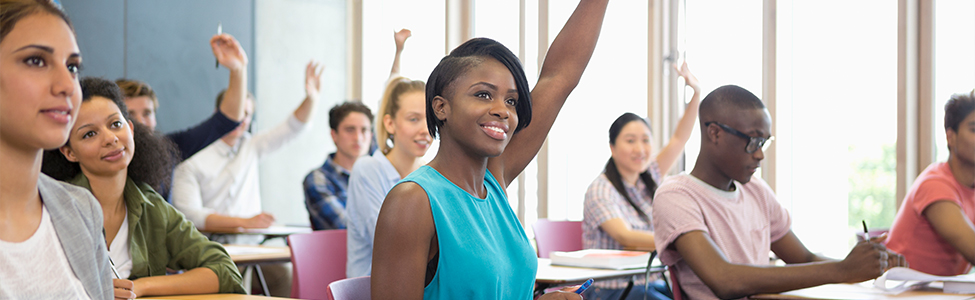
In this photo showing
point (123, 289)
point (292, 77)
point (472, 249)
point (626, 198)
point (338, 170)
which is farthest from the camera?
point (292, 77)

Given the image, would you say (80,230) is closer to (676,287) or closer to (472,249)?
(472,249)

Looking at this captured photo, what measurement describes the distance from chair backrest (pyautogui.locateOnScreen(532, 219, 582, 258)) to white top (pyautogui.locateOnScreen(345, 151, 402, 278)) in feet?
4.02

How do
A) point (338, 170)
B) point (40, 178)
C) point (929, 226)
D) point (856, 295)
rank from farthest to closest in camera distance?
point (338, 170), point (929, 226), point (856, 295), point (40, 178)

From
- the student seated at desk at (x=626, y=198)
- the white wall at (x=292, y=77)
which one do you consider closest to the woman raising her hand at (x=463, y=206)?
the student seated at desk at (x=626, y=198)

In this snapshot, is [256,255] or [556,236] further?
[556,236]

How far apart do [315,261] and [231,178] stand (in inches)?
82.2

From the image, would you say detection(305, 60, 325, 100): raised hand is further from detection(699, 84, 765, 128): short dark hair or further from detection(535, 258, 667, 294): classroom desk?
detection(699, 84, 765, 128): short dark hair

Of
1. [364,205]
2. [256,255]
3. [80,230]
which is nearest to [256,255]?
[256,255]

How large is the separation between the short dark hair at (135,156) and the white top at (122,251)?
0.16 metres

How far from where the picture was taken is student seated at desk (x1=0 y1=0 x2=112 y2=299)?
0.81 metres

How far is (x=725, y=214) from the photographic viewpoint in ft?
7.66

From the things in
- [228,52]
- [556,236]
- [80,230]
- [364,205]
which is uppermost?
[228,52]

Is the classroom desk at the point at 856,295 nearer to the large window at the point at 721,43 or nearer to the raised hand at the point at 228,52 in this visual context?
the raised hand at the point at 228,52

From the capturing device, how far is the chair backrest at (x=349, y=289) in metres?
1.61
